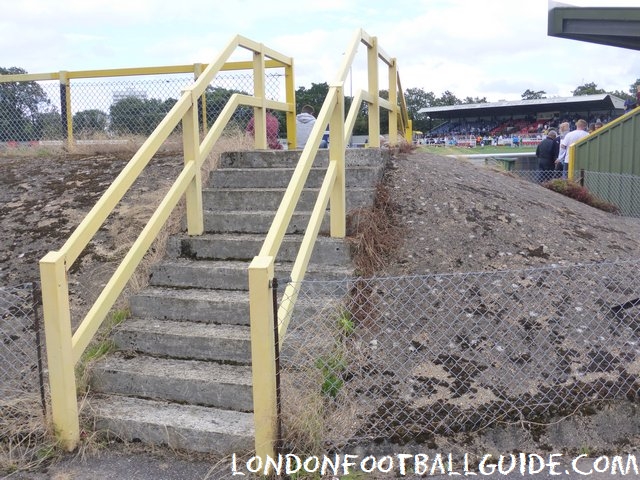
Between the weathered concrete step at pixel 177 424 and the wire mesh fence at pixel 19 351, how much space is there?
408mm

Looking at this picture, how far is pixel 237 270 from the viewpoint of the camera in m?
4.58

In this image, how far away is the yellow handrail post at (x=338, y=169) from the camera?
479cm

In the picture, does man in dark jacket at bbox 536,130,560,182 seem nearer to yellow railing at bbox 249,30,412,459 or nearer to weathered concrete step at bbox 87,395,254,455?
yellow railing at bbox 249,30,412,459

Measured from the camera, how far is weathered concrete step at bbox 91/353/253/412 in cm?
379

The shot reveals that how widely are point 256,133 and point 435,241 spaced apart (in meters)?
2.50

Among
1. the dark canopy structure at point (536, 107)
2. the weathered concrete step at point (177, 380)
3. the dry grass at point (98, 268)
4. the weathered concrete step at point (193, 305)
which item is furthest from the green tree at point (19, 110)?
the dark canopy structure at point (536, 107)

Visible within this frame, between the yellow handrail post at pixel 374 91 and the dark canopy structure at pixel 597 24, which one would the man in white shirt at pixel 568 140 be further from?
the yellow handrail post at pixel 374 91

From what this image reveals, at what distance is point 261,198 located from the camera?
5.40 m

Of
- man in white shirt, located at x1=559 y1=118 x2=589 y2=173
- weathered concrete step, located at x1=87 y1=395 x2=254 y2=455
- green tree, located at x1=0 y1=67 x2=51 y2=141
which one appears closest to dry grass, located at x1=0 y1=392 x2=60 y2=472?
weathered concrete step, located at x1=87 y1=395 x2=254 y2=455

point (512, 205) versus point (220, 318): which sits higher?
point (512, 205)

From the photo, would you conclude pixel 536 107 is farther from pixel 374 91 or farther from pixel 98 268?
pixel 98 268

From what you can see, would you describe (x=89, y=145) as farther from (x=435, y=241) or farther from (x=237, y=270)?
(x=435, y=241)

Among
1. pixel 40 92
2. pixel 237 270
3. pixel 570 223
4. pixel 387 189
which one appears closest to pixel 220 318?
pixel 237 270

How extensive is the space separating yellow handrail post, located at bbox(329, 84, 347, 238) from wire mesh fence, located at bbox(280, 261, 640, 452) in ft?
1.85
